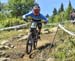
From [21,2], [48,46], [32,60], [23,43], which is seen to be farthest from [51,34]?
[21,2]

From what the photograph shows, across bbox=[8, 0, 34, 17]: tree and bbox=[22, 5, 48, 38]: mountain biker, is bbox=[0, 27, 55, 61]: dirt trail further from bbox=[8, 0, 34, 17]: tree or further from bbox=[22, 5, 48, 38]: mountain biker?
bbox=[8, 0, 34, 17]: tree

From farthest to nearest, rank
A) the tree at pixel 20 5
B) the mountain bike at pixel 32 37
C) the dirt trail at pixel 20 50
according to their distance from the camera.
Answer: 1. the tree at pixel 20 5
2. the mountain bike at pixel 32 37
3. the dirt trail at pixel 20 50

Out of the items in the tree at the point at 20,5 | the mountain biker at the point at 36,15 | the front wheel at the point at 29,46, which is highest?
the mountain biker at the point at 36,15

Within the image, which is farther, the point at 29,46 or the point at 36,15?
the point at 29,46

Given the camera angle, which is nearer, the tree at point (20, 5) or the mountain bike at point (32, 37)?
the mountain bike at point (32, 37)

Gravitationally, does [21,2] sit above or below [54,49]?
below

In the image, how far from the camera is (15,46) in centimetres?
1599

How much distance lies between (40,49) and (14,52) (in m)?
0.99

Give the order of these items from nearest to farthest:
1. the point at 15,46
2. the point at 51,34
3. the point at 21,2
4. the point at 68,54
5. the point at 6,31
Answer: the point at 68,54 < the point at 15,46 < the point at 51,34 < the point at 6,31 < the point at 21,2

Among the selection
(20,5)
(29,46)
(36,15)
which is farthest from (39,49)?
(20,5)

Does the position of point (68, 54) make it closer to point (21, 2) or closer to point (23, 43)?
point (23, 43)

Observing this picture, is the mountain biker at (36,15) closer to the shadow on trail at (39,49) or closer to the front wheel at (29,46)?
the front wheel at (29,46)

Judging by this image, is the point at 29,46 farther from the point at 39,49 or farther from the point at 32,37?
the point at 39,49

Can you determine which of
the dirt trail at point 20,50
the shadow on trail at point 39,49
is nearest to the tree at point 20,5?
the dirt trail at point 20,50
